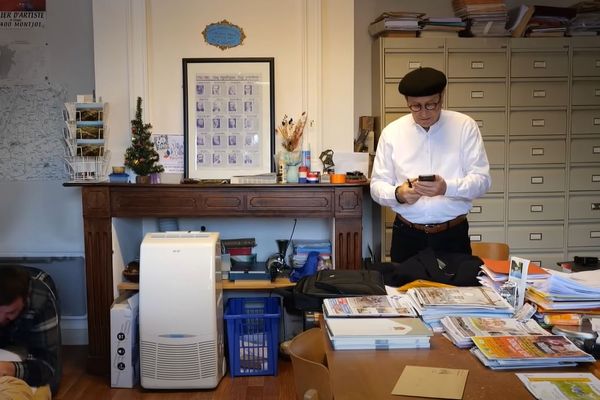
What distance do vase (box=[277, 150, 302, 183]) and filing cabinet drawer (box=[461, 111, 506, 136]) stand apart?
1.27 m

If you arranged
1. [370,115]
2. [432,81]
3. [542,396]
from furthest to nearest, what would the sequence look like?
[370,115] < [432,81] < [542,396]

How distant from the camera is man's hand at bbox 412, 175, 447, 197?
2.13 metres

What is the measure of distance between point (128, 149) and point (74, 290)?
1129mm

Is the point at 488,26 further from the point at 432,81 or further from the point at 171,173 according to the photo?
the point at 171,173

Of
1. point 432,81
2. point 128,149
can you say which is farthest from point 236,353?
point 432,81

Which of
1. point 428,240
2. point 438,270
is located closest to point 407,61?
point 428,240

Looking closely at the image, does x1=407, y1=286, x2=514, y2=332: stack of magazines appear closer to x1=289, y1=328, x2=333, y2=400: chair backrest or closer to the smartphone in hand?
x1=289, y1=328, x2=333, y2=400: chair backrest

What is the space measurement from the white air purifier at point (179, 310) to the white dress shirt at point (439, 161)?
101 centimetres

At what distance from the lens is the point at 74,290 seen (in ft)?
11.7

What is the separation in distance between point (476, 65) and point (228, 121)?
1.68 m

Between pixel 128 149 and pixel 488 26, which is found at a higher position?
pixel 488 26

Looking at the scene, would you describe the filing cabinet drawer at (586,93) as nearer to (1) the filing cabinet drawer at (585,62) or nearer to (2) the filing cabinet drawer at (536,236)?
(1) the filing cabinet drawer at (585,62)

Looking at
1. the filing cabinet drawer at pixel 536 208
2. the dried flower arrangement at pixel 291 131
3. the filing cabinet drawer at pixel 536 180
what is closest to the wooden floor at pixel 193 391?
the dried flower arrangement at pixel 291 131

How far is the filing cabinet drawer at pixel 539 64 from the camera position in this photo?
3.51m
